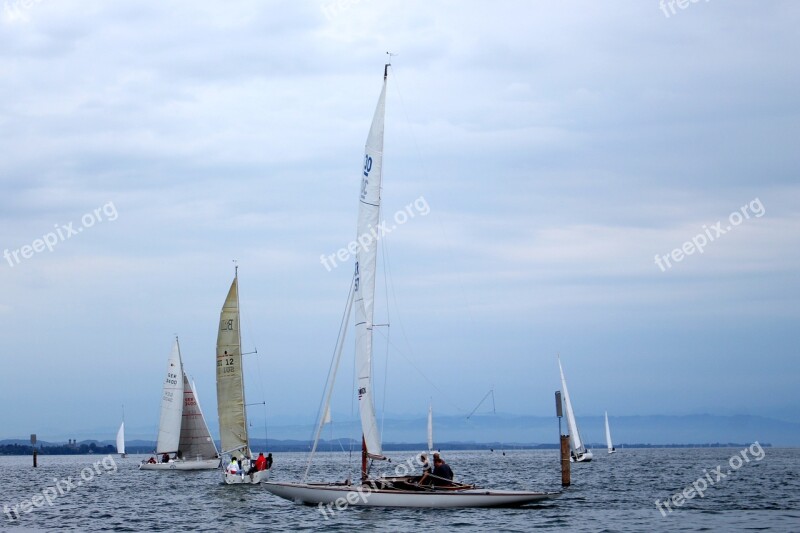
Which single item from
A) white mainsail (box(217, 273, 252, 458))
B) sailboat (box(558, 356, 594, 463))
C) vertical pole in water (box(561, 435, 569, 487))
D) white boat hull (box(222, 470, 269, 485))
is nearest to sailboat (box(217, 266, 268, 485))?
white mainsail (box(217, 273, 252, 458))

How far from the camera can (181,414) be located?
77.4 m

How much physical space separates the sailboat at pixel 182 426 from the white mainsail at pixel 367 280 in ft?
144

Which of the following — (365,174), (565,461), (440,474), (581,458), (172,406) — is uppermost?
(365,174)

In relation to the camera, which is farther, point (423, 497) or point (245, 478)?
point (245, 478)

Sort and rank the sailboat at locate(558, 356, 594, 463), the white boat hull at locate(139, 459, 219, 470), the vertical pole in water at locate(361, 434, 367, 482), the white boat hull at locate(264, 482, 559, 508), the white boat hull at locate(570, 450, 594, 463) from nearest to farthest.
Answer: the white boat hull at locate(264, 482, 559, 508), the vertical pole in water at locate(361, 434, 367, 482), the white boat hull at locate(139, 459, 219, 470), the sailboat at locate(558, 356, 594, 463), the white boat hull at locate(570, 450, 594, 463)

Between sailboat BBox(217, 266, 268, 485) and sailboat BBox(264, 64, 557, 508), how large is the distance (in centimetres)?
2336

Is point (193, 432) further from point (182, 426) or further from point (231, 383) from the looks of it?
point (231, 383)

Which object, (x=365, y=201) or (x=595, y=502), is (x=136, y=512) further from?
(x=595, y=502)

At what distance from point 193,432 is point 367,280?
46586 mm

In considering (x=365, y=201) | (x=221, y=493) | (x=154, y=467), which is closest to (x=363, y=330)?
(x=365, y=201)

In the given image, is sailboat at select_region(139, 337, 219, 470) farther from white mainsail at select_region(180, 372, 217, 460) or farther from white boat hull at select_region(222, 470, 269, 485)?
white boat hull at select_region(222, 470, 269, 485)

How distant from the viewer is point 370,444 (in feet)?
118

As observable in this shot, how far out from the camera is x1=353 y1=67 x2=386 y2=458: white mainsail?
3578 cm

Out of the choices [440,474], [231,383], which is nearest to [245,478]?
[231,383]
